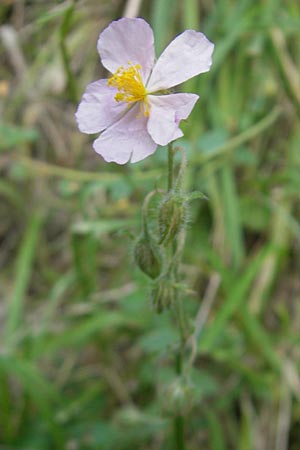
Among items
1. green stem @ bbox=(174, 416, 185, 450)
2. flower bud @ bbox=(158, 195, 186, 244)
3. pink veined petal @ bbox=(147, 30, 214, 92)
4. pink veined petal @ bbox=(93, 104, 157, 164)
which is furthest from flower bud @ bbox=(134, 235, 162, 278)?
green stem @ bbox=(174, 416, 185, 450)

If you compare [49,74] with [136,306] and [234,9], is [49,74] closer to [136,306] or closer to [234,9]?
[234,9]

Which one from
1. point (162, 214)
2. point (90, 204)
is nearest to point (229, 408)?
point (90, 204)

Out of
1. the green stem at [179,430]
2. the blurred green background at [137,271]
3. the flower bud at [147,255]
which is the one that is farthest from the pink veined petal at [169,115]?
the green stem at [179,430]

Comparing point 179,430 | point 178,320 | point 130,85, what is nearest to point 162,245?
point 178,320

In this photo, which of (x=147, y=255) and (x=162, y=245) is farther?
(x=147, y=255)

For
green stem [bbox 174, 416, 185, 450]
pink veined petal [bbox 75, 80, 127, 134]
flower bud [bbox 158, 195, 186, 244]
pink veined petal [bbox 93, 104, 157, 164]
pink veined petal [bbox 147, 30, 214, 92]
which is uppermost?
pink veined petal [bbox 147, 30, 214, 92]

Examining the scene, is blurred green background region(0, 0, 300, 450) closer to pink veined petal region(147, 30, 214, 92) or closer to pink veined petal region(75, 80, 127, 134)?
pink veined petal region(75, 80, 127, 134)

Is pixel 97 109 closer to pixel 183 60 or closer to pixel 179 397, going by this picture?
pixel 183 60
